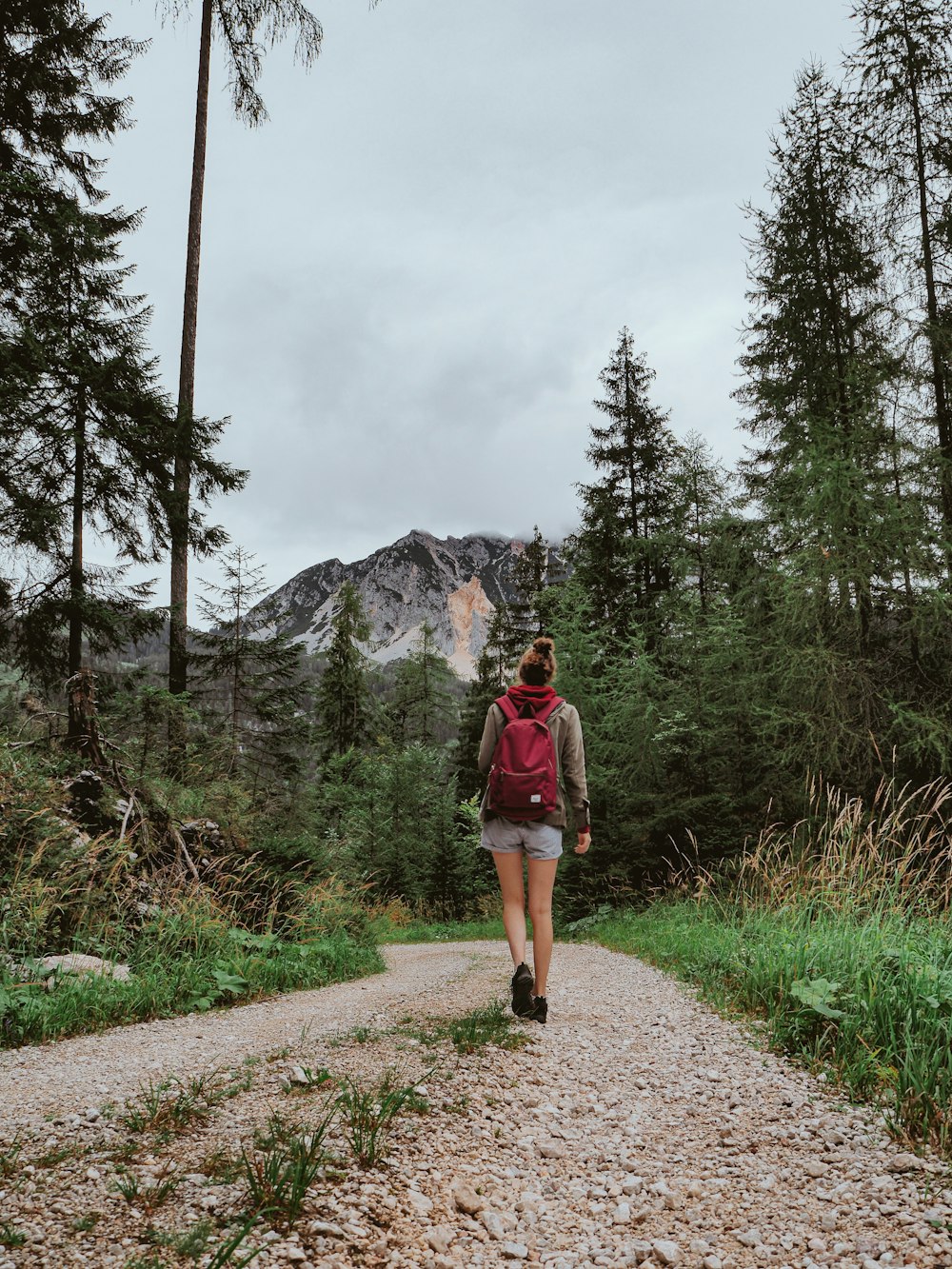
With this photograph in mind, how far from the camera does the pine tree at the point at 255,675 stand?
16078 mm

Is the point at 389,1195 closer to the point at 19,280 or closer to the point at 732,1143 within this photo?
the point at 732,1143

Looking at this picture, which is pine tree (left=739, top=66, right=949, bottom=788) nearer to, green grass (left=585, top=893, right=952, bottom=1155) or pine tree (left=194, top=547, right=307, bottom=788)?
green grass (left=585, top=893, right=952, bottom=1155)

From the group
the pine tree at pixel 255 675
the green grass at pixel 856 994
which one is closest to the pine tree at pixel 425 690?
the pine tree at pixel 255 675

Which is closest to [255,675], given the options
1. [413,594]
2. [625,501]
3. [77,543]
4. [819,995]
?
[77,543]

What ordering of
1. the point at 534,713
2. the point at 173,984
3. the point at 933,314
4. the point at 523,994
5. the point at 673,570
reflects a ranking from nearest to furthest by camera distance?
the point at 523,994 < the point at 534,713 < the point at 173,984 < the point at 933,314 < the point at 673,570

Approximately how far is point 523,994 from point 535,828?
96 centimetres

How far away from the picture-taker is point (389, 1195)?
2182mm

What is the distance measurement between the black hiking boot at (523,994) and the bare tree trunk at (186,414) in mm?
8377

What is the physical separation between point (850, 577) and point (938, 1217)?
8.94 metres

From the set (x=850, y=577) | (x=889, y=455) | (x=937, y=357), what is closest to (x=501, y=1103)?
(x=850, y=577)

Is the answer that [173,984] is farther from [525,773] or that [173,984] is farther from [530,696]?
[530,696]

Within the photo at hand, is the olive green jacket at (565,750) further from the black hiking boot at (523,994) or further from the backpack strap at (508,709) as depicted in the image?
the black hiking boot at (523,994)

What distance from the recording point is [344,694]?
96.2ft

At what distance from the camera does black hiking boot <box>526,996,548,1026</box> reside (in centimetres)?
428
